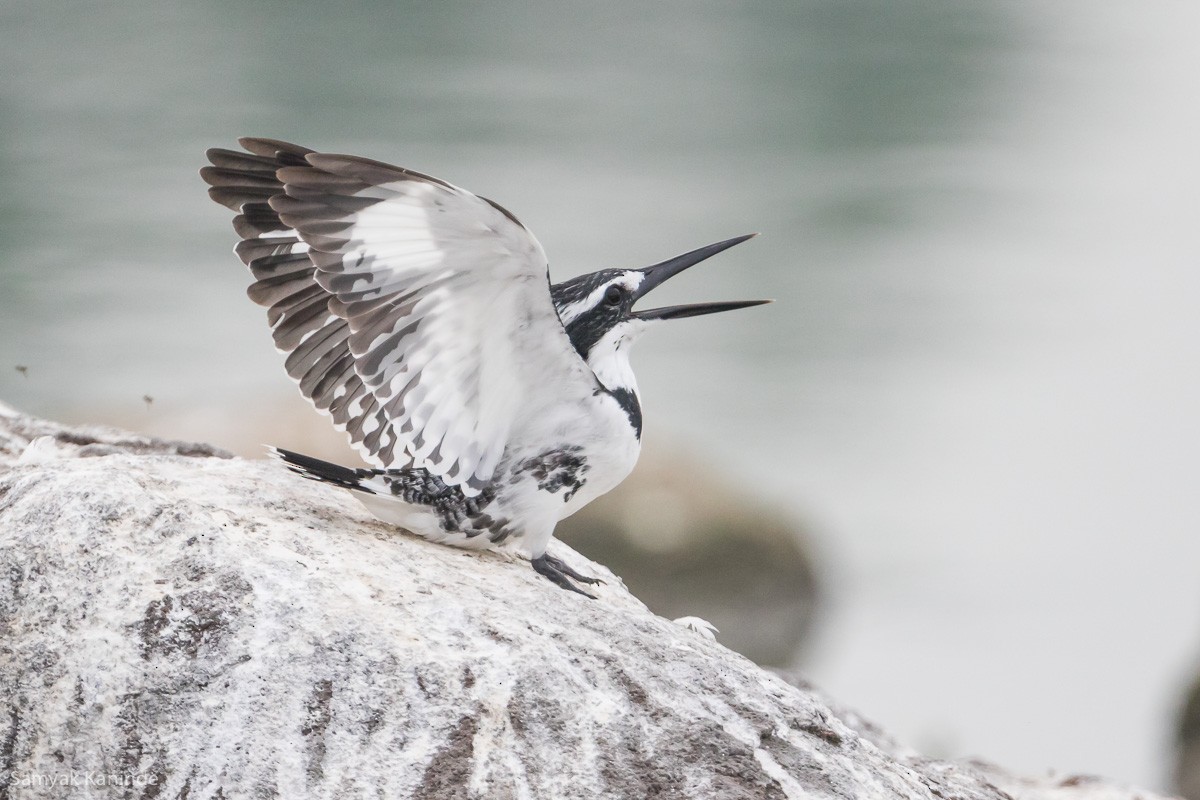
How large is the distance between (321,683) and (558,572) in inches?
44.6

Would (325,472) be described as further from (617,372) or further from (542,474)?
(617,372)

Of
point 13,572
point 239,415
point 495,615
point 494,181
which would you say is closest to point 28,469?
point 13,572

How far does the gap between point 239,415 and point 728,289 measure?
8.21 metres

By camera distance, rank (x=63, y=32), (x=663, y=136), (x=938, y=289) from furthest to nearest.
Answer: (x=63, y=32) < (x=663, y=136) < (x=938, y=289)

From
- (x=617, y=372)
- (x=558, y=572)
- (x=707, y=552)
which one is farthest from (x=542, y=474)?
(x=707, y=552)

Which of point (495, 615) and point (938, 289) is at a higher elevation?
point (938, 289)

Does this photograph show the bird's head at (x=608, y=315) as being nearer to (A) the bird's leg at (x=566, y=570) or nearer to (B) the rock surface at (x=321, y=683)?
(A) the bird's leg at (x=566, y=570)

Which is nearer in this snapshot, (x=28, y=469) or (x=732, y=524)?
(x=28, y=469)

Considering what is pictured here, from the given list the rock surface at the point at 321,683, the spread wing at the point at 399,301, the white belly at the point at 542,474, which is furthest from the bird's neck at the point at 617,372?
the rock surface at the point at 321,683

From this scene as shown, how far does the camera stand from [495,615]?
13.6 feet

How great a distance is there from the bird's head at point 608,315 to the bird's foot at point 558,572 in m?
0.63

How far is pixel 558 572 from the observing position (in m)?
4.77

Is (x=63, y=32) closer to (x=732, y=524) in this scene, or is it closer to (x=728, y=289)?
(x=728, y=289)

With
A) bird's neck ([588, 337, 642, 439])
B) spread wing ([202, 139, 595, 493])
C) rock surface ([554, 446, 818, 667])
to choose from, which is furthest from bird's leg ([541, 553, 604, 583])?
rock surface ([554, 446, 818, 667])
